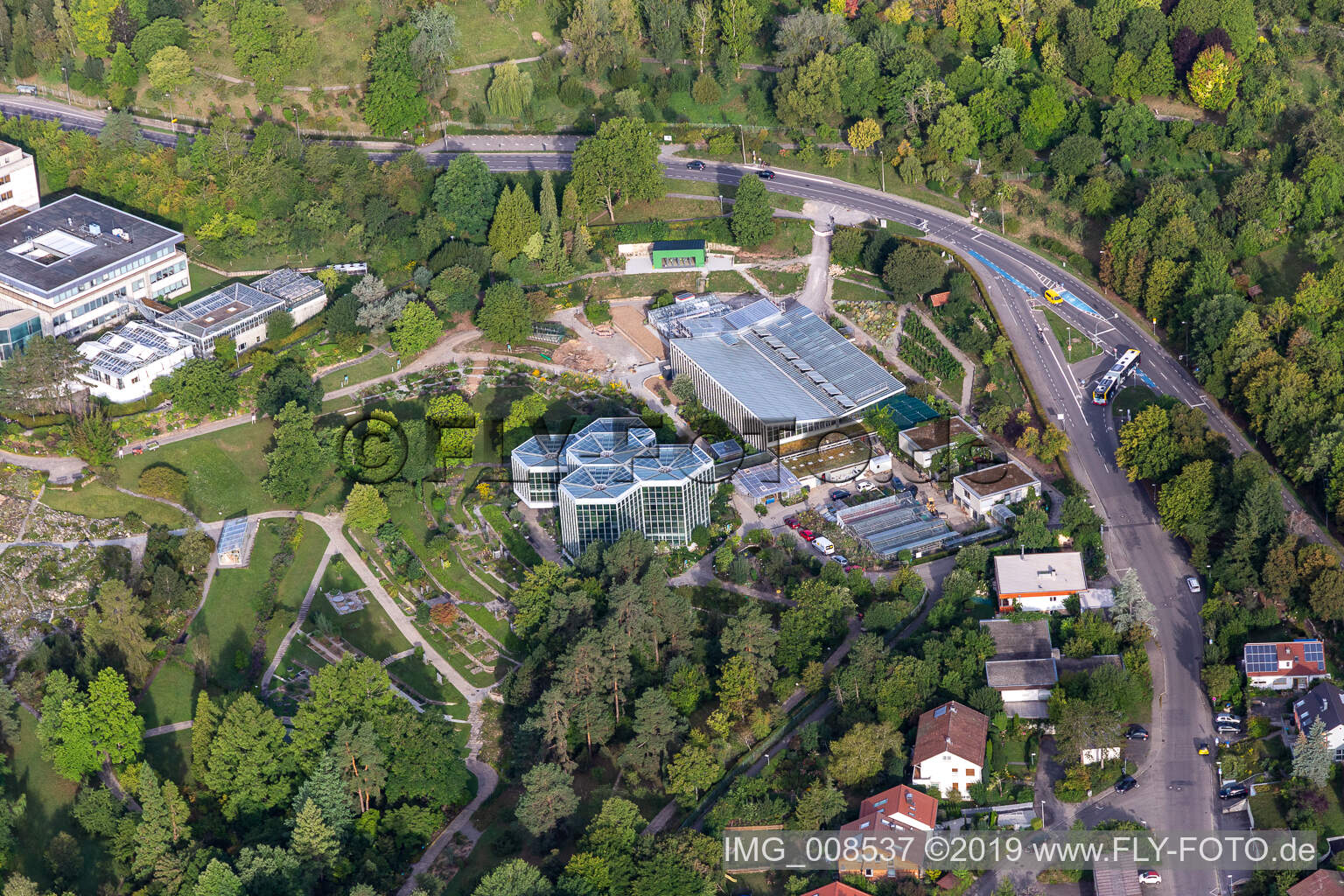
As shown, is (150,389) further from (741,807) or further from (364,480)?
(741,807)

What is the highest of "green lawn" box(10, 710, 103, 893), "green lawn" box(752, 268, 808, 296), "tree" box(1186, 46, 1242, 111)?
"tree" box(1186, 46, 1242, 111)

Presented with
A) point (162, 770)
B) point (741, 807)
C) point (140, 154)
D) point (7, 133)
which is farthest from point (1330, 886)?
point (7, 133)

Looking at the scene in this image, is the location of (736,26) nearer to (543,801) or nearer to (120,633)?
(120,633)

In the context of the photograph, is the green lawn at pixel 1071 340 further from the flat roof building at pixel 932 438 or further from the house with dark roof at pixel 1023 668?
the house with dark roof at pixel 1023 668

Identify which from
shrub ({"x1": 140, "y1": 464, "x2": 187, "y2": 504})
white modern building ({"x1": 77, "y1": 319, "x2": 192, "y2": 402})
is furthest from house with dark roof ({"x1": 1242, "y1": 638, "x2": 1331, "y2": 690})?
white modern building ({"x1": 77, "y1": 319, "x2": 192, "y2": 402})

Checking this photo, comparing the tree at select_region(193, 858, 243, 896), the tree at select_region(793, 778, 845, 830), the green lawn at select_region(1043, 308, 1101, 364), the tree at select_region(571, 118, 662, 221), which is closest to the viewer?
the tree at select_region(193, 858, 243, 896)

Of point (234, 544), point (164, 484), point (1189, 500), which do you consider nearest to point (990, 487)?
point (1189, 500)

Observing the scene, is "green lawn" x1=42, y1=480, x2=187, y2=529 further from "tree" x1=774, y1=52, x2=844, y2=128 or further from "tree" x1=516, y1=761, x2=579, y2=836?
"tree" x1=774, y1=52, x2=844, y2=128
